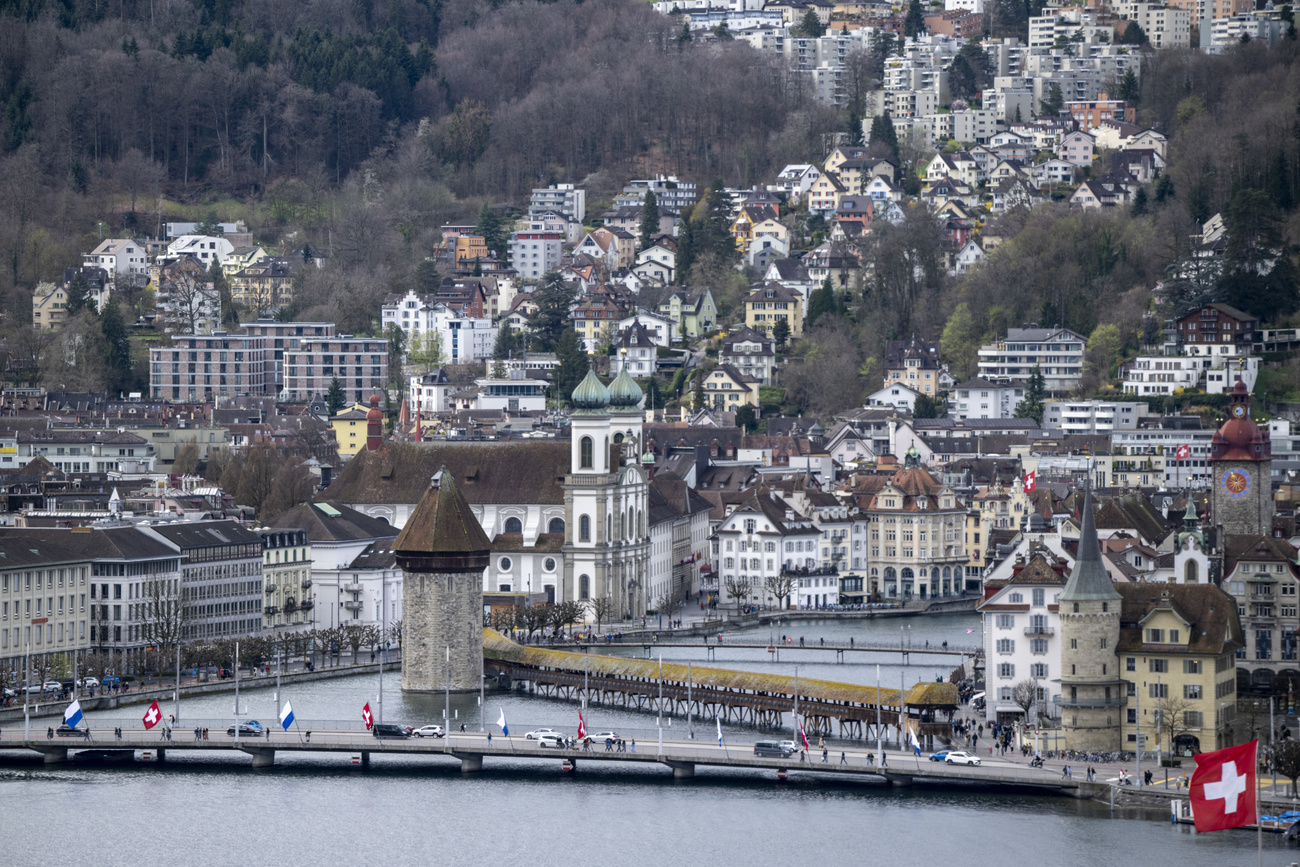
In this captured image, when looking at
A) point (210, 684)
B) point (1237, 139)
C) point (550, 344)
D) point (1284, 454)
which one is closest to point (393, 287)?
point (550, 344)

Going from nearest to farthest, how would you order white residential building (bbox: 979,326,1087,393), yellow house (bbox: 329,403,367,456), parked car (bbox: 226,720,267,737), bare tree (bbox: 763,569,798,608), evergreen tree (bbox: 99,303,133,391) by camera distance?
parked car (bbox: 226,720,267,737)
bare tree (bbox: 763,569,798,608)
yellow house (bbox: 329,403,367,456)
white residential building (bbox: 979,326,1087,393)
evergreen tree (bbox: 99,303,133,391)

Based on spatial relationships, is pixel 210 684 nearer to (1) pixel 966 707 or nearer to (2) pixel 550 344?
(1) pixel 966 707

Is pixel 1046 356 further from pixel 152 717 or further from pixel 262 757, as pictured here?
pixel 152 717

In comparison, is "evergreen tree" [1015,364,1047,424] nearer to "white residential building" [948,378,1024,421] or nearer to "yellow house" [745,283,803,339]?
"white residential building" [948,378,1024,421]

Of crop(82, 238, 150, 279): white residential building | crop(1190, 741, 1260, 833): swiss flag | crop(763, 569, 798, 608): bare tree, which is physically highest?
crop(82, 238, 150, 279): white residential building

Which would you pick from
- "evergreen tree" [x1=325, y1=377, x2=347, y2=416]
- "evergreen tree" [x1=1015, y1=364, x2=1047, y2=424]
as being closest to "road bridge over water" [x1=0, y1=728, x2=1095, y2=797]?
"evergreen tree" [x1=1015, y1=364, x2=1047, y2=424]

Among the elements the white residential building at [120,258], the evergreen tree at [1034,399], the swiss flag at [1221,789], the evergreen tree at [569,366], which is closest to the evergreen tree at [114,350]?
the white residential building at [120,258]
